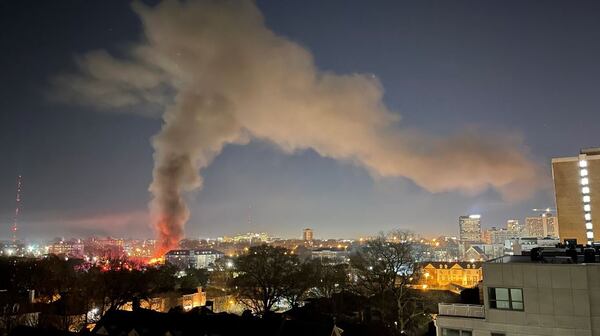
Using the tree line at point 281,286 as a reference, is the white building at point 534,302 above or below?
above

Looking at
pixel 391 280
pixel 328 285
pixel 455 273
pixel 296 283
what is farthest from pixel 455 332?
pixel 455 273

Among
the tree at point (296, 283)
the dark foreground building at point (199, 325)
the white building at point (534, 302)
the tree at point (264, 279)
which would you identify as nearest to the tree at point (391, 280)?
the tree at point (296, 283)

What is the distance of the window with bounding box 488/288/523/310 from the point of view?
1827cm

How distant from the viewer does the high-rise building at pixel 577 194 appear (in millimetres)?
80312

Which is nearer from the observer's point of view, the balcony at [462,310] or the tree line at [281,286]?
the balcony at [462,310]

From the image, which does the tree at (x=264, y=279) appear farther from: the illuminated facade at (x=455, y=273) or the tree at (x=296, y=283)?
the illuminated facade at (x=455, y=273)

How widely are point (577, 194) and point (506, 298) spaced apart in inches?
3084

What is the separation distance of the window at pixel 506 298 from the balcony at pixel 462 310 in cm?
64

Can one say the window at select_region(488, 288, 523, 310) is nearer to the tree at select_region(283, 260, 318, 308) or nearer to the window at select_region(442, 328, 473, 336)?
the window at select_region(442, 328, 473, 336)

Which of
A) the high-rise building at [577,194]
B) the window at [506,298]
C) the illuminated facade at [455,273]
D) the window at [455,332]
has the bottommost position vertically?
the illuminated facade at [455,273]

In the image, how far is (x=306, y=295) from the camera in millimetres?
61156

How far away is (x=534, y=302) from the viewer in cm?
1788

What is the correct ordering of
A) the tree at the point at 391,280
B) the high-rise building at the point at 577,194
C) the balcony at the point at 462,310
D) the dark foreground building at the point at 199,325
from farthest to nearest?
the high-rise building at the point at 577,194 → the tree at the point at 391,280 → the dark foreground building at the point at 199,325 → the balcony at the point at 462,310

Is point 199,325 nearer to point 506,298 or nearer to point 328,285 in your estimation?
point 506,298
